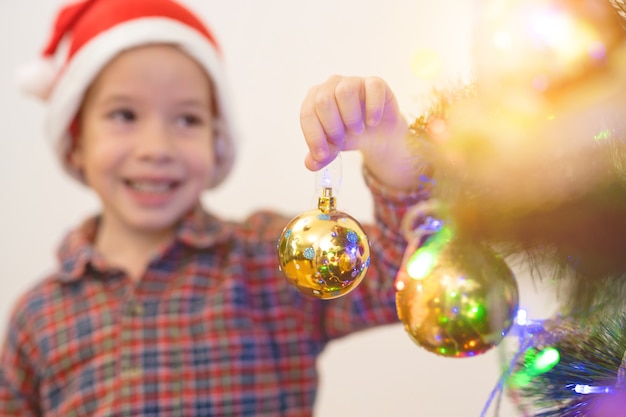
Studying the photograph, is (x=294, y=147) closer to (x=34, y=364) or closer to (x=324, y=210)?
(x=34, y=364)

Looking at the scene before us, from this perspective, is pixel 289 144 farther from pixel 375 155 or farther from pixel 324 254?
pixel 324 254

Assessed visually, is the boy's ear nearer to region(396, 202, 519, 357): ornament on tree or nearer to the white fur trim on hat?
the white fur trim on hat

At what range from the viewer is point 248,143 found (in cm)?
98

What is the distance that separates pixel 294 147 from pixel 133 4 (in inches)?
12.0

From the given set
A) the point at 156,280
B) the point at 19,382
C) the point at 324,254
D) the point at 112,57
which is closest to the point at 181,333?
the point at 156,280

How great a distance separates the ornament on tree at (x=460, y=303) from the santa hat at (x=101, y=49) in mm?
485

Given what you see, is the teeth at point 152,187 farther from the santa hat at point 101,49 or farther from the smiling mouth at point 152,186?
the santa hat at point 101,49

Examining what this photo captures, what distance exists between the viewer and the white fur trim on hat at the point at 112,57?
69 cm

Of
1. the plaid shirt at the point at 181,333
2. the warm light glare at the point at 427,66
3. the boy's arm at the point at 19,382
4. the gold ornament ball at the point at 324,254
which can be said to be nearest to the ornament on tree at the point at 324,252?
the gold ornament ball at the point at 324,254

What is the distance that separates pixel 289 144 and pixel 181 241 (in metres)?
0.28

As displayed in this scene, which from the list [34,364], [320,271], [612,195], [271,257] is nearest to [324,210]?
[320,271]

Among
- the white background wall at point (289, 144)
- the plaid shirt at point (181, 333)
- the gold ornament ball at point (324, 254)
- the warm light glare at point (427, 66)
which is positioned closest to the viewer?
the gold ornament ball at point (324, 254)

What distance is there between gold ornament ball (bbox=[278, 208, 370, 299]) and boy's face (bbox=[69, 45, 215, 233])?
428mm

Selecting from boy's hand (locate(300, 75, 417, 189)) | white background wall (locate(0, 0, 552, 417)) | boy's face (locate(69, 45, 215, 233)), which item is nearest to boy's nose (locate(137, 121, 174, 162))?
boy's face (locate(69, 45, 215, 233))
